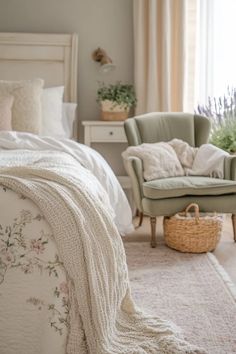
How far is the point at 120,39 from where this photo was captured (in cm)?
468

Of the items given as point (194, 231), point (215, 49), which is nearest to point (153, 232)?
point (194, 231)

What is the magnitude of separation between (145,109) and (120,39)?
673mm

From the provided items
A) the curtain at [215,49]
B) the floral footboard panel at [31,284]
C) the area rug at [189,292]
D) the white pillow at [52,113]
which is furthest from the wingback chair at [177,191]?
the floral footboard panel at [31,284]

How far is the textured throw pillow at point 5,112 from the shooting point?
3525 millimetres

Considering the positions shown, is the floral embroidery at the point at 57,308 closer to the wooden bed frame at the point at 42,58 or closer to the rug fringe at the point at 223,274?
the rug fringe at the point at 223,274

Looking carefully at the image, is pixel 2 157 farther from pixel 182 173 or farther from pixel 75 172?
pixel 182 173

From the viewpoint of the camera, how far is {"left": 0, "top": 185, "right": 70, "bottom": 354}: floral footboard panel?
1.77 meters

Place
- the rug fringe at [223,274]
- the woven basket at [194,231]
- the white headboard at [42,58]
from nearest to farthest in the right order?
1. the rug fringe at [223,274]
2. the woven basket at [194,231]
3. the white headboard at [42,58]

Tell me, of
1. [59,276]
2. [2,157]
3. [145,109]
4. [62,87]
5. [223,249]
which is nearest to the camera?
[59,276]

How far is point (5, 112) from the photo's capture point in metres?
3.56

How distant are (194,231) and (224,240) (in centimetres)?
57

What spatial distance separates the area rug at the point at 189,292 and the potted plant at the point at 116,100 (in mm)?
1346

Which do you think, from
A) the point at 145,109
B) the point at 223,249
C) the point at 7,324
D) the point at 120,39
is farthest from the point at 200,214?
the point at 7,324

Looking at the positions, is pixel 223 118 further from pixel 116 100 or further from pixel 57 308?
pixel 57 308
